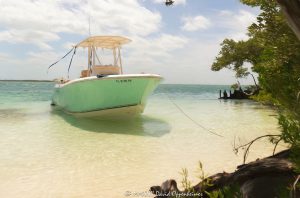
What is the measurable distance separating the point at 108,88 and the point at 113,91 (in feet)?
0.91

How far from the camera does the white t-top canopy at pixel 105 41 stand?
1653cm

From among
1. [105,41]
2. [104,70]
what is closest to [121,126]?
[104,70]

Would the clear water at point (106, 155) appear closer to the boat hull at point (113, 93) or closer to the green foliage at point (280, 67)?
the green foliage at point (280, 67)

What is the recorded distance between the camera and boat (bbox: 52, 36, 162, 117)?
47.2 feet

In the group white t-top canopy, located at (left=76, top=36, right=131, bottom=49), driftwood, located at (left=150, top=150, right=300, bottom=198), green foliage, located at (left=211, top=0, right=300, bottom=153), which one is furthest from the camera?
white t-top canopy, located at (left=76, top=36, right=131, bottom=49)

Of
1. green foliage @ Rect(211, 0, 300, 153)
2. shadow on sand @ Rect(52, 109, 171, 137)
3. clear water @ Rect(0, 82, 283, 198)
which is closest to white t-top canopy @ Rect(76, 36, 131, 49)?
shadow on sand @ Rect(52, 109, 171, 137)

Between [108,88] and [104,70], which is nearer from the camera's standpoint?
[108,88]

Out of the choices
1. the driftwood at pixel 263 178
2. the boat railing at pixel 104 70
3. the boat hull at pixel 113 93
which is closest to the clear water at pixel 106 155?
the driftwood at pixel 263 178

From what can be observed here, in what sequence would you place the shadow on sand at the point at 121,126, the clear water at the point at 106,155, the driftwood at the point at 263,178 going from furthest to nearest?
the shadow on sand at the point at 121,126, the clear water at the point at 106,155, the driftwood at the point at 263,178

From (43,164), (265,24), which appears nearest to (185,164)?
(43,164)

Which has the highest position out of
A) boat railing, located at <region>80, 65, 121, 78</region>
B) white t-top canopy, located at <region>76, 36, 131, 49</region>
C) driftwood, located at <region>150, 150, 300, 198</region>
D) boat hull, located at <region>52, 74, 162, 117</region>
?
white t-top canopy, located at <region>76, 36, 131, 49</region>

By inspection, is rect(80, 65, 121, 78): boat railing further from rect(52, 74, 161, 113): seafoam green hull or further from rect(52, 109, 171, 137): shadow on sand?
rect(52, 109, 171, 137): shadow on sand

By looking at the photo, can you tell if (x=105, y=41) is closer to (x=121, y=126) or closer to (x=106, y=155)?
(x=121, y=126)

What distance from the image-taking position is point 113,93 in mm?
14688
